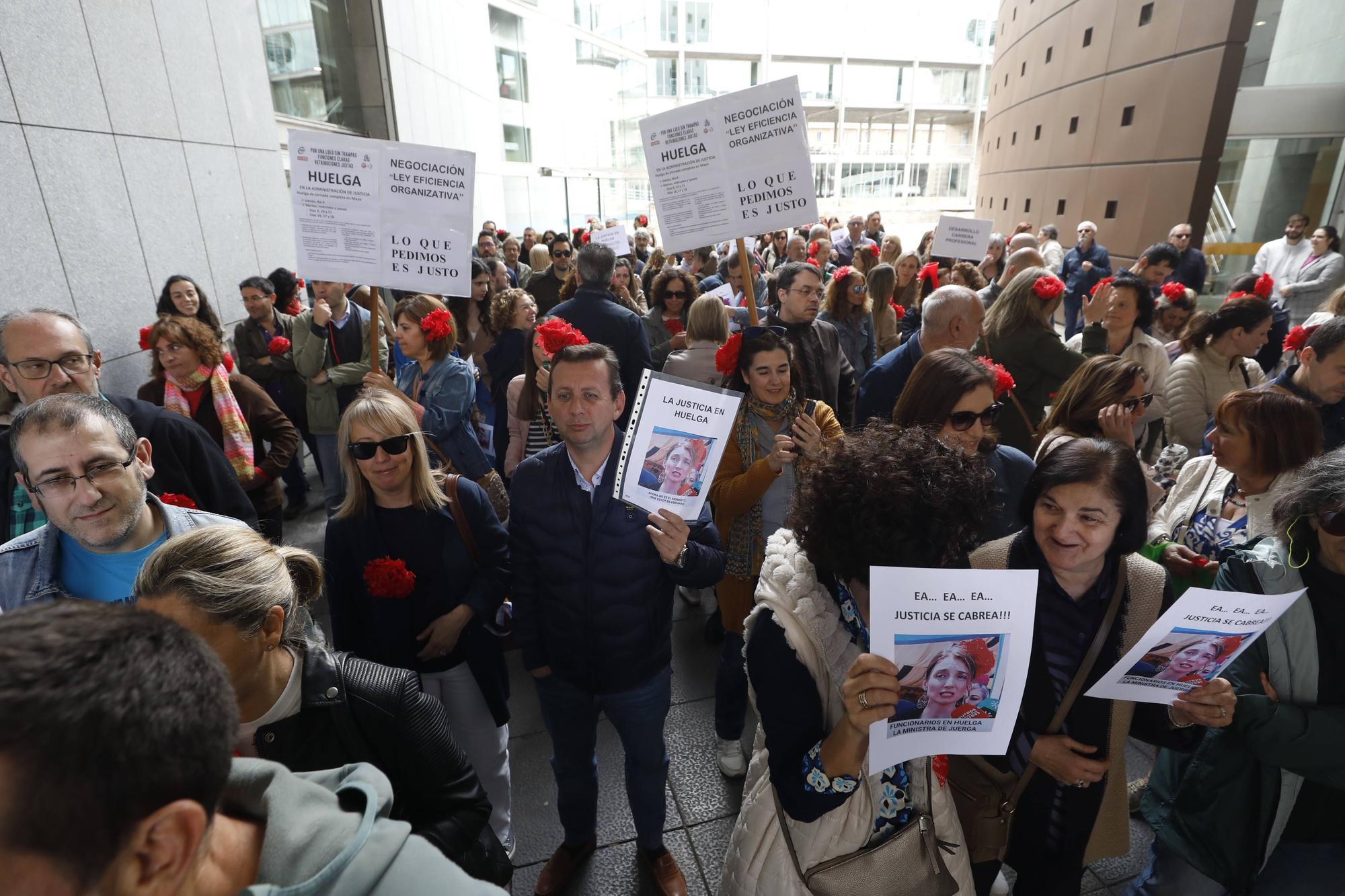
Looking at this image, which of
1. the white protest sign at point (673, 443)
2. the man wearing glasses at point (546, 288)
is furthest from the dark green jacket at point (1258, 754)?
the man wearing glasses at point (546, 288)

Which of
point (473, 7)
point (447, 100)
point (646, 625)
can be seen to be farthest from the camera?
point (473, 7)

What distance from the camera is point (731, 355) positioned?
3.22m

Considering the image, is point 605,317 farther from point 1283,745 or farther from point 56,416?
point 1283,745

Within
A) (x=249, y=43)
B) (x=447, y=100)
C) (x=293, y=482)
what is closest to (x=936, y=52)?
(x=447, y=100)

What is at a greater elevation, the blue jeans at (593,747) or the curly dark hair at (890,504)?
the curly dark hair at (890,504)

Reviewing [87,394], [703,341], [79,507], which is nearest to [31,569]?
[79,507]

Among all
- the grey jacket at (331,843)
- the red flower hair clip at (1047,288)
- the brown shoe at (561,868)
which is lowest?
the brown shoe at (561,868)

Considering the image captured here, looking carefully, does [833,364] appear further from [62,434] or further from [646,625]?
[62,434]

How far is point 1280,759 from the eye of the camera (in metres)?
1.80

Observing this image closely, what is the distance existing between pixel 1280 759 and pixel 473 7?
20593 millimetres

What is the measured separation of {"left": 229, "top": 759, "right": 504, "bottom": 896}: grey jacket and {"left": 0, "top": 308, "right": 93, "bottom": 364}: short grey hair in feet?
8.56

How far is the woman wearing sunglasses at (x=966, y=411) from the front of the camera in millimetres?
2605

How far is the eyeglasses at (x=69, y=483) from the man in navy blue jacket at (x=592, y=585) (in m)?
1.18

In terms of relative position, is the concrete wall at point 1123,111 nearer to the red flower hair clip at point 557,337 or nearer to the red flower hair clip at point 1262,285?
the red flower hair clip at point 1262,285
